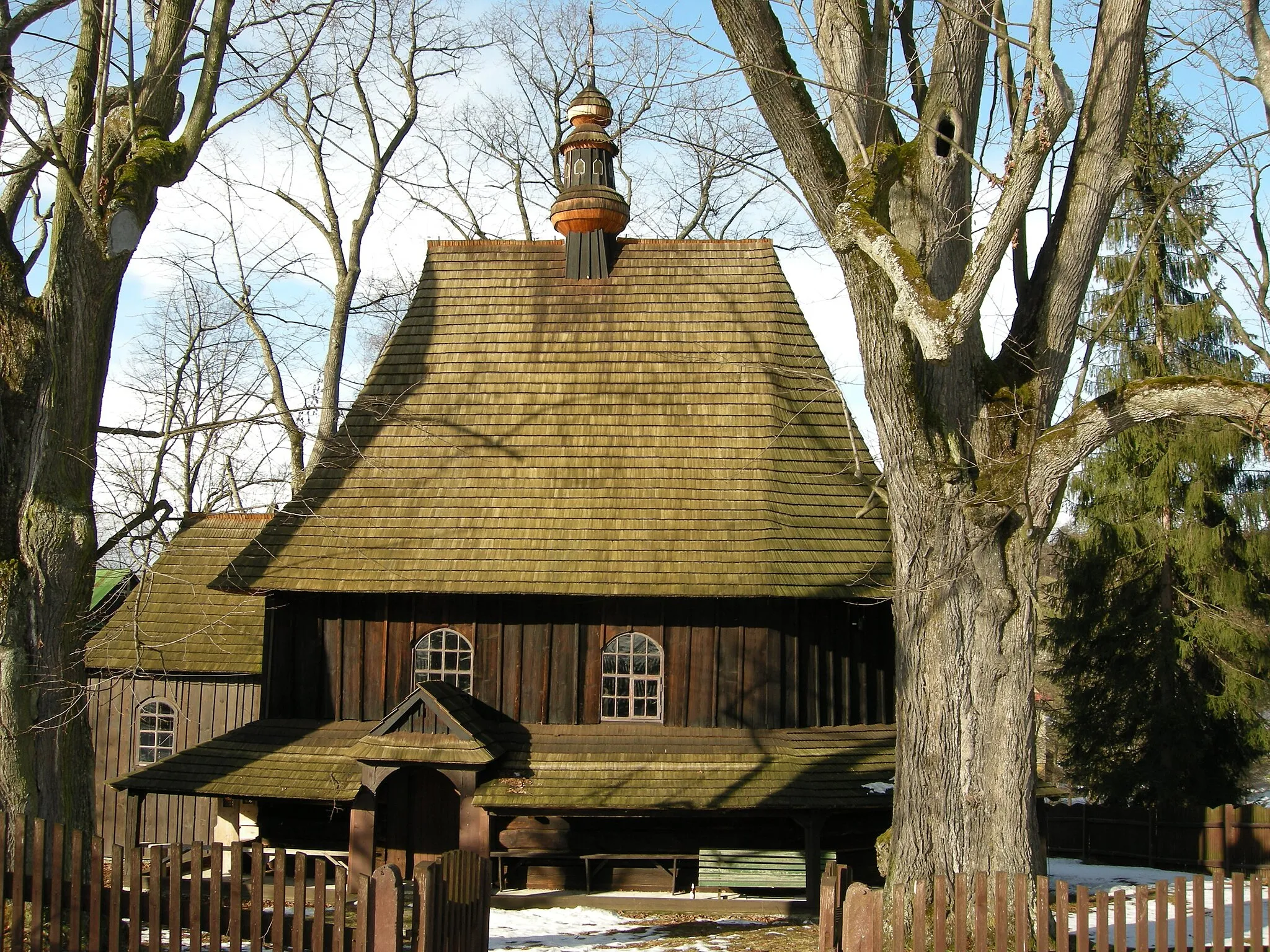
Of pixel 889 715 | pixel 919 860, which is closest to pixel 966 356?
pixel 919 860

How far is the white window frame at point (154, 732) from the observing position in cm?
1853

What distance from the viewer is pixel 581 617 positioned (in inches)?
575

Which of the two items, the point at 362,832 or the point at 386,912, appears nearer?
the point at 386,912

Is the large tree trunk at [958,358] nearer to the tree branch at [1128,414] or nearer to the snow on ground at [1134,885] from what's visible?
the tree branch at [1128,414]

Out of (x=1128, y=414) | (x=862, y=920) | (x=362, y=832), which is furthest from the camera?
(x=362, y=832)

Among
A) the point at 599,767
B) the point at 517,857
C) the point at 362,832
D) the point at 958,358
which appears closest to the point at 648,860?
the point at 599,767

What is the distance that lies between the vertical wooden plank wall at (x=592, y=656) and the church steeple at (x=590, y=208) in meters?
5.40

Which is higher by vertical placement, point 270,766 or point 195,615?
point 195,615

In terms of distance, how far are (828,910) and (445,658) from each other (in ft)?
27.9

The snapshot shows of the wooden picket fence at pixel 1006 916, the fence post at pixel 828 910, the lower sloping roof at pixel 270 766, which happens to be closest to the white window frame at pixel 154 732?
the lower sloping roof at pixel 270 766

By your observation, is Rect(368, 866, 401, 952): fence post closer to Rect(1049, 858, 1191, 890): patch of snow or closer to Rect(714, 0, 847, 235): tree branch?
Rect(714, 0, 847, 235): tree branch

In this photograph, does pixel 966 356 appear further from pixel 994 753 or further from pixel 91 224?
pixel 91 224

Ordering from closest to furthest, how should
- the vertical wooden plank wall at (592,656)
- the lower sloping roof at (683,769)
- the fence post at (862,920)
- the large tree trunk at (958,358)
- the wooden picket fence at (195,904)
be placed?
the fence post at (862,920) < the wooden picket fence at (195,904) < the large tree trunk at (958,358) < the lower sloping roof at (683,769) < the vertical wooden plank wall at (592,656)

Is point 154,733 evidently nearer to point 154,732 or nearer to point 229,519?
point 154,732
